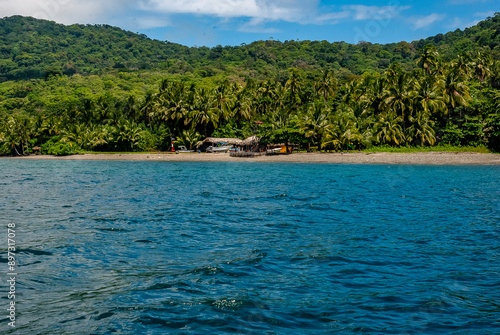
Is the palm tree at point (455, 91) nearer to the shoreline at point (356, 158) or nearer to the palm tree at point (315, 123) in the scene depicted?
the shoreline at point (356, 158)

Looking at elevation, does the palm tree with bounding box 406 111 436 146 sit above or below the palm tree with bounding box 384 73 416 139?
below

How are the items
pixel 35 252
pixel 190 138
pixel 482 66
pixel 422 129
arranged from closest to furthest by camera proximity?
pixel 35 252, pixel 422 129, pixel 482 66, pixel 190 138

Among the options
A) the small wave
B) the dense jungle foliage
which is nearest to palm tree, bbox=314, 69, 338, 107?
the dense jungle foliage

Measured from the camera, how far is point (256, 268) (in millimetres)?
10219

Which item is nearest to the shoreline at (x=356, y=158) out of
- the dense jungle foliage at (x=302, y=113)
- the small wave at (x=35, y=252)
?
the dense jungle foliage at (x=302, y=113)

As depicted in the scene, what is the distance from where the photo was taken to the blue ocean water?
23.8 feet

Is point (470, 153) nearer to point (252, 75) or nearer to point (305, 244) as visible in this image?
point (305, 244)

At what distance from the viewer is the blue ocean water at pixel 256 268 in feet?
23.8

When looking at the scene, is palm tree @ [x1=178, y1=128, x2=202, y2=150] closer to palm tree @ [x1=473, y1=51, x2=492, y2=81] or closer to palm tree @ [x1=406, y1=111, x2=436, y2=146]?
palm tree @ [x1=406, y1=111, x2=436, y2=146]

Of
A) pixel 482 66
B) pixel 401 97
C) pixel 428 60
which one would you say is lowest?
pixel 401 97

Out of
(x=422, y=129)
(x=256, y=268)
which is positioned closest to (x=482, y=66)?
(x=422, y=129)

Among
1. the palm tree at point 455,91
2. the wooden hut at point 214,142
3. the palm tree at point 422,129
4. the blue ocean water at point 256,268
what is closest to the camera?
the blue ocean water at point 256,268

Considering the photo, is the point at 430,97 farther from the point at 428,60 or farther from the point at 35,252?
the point at 35,252

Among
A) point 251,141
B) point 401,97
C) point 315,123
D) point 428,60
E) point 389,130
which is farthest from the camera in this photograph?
point 428,60
